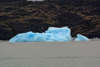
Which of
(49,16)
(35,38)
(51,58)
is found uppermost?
(51,58)

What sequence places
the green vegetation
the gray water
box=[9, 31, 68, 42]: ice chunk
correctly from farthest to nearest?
1. the green vegetation
2. box=[9, 31, 68, 42]: ice chunk
3. the gray water

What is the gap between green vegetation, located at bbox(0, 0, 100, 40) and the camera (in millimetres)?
14312

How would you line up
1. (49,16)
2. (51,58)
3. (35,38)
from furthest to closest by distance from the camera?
(49,16)
(35,38)
(51,58)

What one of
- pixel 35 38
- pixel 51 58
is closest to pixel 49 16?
pixel 35 38

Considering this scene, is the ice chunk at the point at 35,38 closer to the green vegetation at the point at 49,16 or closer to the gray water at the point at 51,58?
the gray water at the point at 51,58

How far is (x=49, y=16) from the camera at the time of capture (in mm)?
15938

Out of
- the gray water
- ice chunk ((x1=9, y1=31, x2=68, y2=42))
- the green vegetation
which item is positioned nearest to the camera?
the gray water

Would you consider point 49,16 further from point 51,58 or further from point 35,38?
point 51,58

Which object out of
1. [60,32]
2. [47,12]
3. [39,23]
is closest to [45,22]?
[39,23]

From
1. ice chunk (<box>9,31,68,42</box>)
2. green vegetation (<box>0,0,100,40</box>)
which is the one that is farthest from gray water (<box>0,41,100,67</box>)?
green vegetation (<box>0,0,100,40</box>)

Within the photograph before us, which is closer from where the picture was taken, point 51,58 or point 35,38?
point 51,58

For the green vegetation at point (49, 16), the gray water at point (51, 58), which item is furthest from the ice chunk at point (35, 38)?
the green vegetation at point (49, 16)

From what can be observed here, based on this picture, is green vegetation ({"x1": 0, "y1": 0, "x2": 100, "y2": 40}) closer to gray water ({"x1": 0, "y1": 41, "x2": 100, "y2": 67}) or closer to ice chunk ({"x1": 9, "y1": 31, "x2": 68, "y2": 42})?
ice chunk ({"x1": 9, "y1": 31, "x2": 68, "y2": 42})

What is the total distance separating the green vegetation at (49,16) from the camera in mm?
14312
